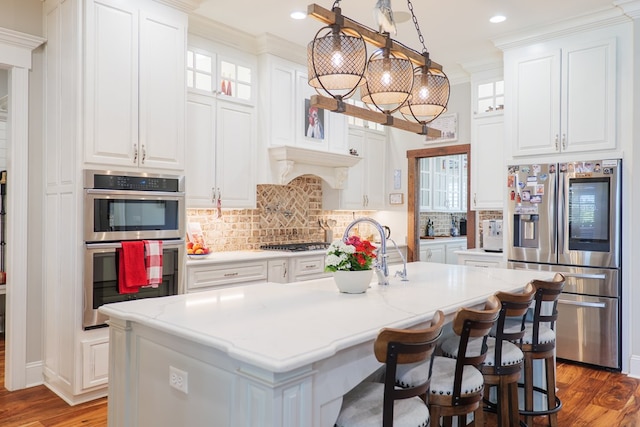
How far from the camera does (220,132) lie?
14.0 ft

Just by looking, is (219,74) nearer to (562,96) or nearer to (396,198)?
(396,198)

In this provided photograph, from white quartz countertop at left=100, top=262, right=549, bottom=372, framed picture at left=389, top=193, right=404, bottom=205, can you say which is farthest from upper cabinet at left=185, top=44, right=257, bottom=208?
framed picture at left=389, top=193, right=404, bottom=205

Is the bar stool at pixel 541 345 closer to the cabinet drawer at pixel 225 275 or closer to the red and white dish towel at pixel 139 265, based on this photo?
the cabinet drawer at pixel 225 275

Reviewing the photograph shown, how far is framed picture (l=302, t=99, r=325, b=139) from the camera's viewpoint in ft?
16.2

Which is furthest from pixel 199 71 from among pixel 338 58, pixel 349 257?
pixel 349 257

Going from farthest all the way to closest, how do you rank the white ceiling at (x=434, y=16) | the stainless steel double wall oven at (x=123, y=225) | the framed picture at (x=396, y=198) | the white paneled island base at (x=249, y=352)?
the framed picture at (x=396, y=198)
the white ceiling at (x=434, y=16)
the stainless steel double wall oven at (x=123, y=225)
the white paneled island base at (x=249, y=352)

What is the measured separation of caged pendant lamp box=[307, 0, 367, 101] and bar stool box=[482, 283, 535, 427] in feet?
4.21

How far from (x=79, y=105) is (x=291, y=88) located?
88.0 inches

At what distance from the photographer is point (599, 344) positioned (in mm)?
3896

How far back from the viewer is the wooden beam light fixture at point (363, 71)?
2.28 metres

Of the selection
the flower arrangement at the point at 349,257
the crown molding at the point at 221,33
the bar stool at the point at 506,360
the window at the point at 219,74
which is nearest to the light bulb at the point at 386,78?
the flower arrangement at the point at 349,257

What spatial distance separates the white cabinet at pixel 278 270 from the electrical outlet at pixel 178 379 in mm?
2558

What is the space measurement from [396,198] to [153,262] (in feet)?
11.9

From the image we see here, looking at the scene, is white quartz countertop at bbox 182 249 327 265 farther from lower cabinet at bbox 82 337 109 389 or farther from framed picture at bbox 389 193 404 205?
framed picture at bbox 389 193 404 205
